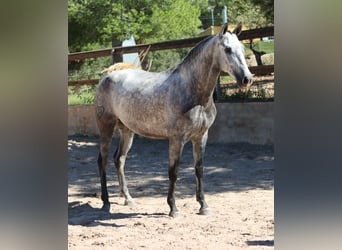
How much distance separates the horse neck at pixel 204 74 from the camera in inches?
175

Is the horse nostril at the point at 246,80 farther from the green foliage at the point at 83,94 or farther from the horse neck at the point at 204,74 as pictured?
the green foliage at the point at 83,94

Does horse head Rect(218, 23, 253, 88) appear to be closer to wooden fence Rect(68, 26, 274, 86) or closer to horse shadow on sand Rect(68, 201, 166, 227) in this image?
horse shadow on sand Rect(68, 201, 166, 227)

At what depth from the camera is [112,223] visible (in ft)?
14.7

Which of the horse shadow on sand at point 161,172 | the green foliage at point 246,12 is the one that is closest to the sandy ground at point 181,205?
the horse shadow on sand at point 161,172

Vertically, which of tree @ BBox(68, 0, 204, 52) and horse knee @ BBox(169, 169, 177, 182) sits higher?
tree @ BBox(68, 0, 204, 52)

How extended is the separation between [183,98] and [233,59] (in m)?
0.59

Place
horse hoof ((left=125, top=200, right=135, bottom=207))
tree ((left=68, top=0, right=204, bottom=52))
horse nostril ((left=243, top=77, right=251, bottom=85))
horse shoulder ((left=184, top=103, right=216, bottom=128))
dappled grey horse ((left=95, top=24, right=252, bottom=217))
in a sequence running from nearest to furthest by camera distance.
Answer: horse nostril ((left=243, top=77, right=251, bottom=85)) → dappled grey horse ((left=95, top=24, right=252, bottom=217)) → horse shoulder ((left=184, top=103, right=216, bottom=128)) → horse hoof ((left=125, top=200, right=135, bottom=207)) → tree ((left=68, top=0, right=204, bottom=52))

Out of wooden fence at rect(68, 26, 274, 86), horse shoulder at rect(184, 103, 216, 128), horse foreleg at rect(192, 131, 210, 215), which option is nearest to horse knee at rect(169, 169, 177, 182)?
horse foreleg at rect(192, 131, 210, 215)

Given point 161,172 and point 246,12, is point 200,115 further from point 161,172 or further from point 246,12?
point 246,12

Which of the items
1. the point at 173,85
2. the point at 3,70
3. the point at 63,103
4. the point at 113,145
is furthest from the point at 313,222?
the point at 113,145

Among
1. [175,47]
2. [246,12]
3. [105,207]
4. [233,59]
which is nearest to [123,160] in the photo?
[105,207]

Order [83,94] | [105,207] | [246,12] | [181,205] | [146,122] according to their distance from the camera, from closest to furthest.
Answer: [146,122] < [105,207] < [181,205] < [83,94] < [246,12]

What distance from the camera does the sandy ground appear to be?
12.6ft

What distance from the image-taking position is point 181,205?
5.07 meters
